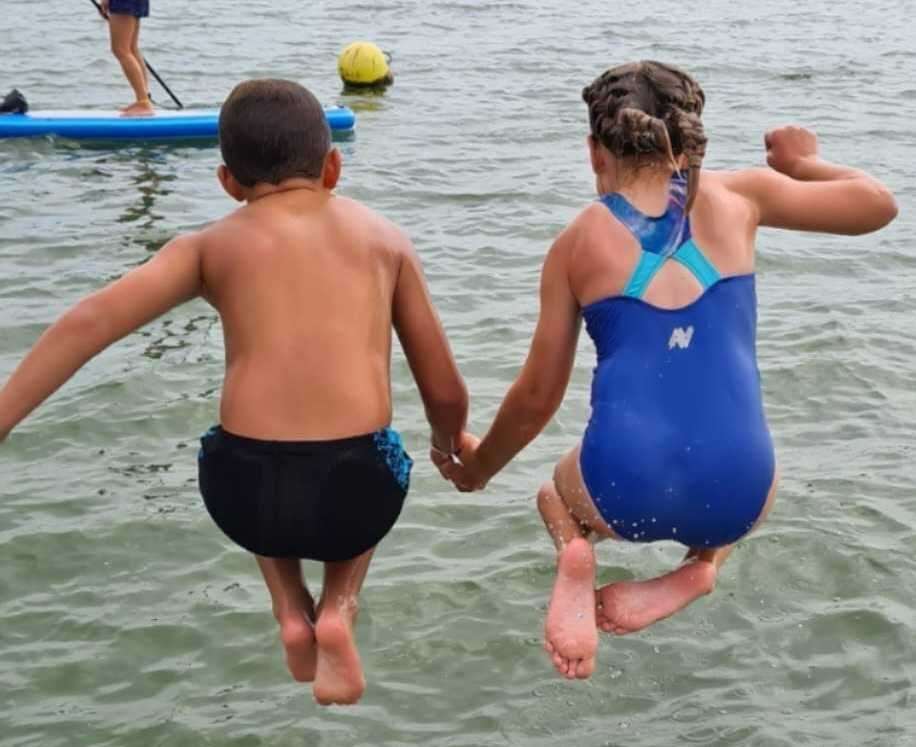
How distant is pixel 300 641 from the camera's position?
4.10 meters

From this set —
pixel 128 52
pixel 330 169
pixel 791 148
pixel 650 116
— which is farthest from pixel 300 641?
pixel 128 52

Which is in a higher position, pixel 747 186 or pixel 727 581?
pixel 747 186

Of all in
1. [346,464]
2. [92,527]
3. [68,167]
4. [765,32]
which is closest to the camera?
[346,464]

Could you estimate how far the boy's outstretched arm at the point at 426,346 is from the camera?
4.18 meters

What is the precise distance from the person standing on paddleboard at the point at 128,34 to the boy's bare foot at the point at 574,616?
9.79 meters

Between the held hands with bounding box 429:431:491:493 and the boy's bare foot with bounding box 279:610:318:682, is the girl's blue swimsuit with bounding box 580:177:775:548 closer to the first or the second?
the held hands with bounding box 429:431:491:493

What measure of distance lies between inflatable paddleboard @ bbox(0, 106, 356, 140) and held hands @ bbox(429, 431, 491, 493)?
27.4 ft

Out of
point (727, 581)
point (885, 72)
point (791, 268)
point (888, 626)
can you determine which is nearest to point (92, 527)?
point (727, 581)

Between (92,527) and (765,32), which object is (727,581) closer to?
(92,527)

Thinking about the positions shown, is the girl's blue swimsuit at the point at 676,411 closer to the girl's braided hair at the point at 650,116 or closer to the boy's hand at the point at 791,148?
the girl's braided hair at the point at 650,116

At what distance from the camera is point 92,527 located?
20.8 feet

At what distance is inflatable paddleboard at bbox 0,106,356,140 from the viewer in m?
12.9

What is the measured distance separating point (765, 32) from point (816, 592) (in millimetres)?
15545

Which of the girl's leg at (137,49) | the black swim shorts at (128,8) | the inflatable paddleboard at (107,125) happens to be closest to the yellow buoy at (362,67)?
the inflatable paddleboard at (107,125)
